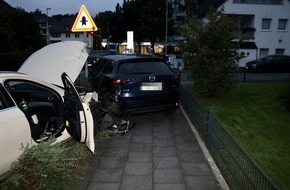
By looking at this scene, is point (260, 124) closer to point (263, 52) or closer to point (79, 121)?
point (79, 121)

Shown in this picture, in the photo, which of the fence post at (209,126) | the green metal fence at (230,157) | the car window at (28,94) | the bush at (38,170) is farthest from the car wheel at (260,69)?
the bush at (38,170)

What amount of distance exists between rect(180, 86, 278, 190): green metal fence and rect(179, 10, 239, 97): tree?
4268 mm

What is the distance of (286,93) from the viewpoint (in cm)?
1000

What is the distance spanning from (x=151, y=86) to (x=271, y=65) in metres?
20.6

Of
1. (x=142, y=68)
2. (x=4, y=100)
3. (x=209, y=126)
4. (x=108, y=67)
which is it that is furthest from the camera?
(x=108, y=67)

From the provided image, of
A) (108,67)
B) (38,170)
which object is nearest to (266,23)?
(108,67)

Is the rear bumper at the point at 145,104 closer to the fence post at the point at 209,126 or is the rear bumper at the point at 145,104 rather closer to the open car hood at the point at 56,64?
the open car hood at the point at 56,64

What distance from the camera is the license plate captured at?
7.57 meters

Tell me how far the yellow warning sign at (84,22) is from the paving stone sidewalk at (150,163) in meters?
3.22

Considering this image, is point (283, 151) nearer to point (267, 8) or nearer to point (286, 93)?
point (286, 93)

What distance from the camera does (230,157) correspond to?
4.73 meters

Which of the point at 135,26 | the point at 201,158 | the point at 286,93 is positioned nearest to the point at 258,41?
the point at 135,26

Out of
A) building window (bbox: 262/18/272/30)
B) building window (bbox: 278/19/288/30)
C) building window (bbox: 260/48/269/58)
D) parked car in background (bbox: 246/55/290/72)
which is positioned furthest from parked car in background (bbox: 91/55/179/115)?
building window (bbox: 278/19/288/30)

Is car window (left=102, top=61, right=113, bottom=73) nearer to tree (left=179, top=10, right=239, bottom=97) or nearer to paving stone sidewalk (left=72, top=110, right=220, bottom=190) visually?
paving stone sidewalk (left=72, top=110, right=220, bottom=190)
